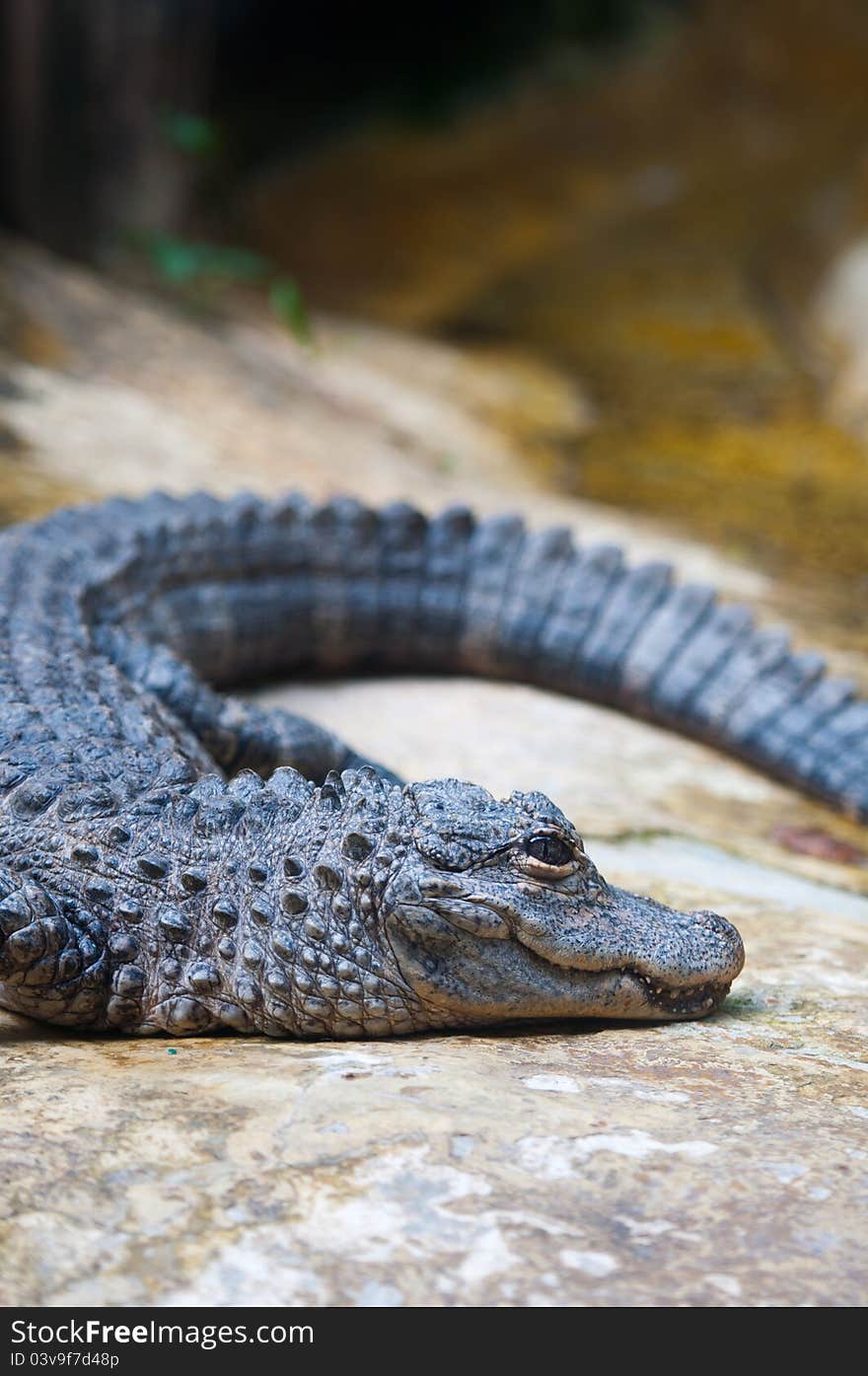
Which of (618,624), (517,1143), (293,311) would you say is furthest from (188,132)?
(517,1143)

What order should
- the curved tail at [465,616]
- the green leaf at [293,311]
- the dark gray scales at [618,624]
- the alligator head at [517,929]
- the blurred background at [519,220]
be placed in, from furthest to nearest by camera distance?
the green leaf at [293,311]
the blurred background at [519,220]
the dark gray scales at [618,624]
the curved tail at [465,616]
the alligator head at [517,929]

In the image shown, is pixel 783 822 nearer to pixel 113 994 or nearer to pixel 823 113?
pixel 113 994

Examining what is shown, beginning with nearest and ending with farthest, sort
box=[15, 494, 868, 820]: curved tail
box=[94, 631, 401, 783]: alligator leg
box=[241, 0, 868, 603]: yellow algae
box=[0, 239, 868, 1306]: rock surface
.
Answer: box=[0, 239, 868, 1306]: rock surface
box=[94, 631, 401, 783]: alligator leg
box=[15, 494, 868, 820]: curved tail
box=[241, 0, 868, 603]: yellow algae

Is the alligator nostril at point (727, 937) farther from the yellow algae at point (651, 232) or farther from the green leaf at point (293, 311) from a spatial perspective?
the green leaf at point (293, 311)

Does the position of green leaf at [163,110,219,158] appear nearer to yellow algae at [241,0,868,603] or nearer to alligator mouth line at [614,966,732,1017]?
yellow algae at [241,0,868,603]

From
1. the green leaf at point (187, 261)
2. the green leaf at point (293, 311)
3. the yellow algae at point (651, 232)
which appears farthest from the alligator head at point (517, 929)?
the green leaf at point (187, 261)

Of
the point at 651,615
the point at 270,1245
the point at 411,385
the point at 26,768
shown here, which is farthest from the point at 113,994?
the point at 411,385

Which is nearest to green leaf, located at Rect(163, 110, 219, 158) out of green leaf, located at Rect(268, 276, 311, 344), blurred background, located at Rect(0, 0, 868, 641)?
blurred background, located at Rect(0, 0, 868, 641)
